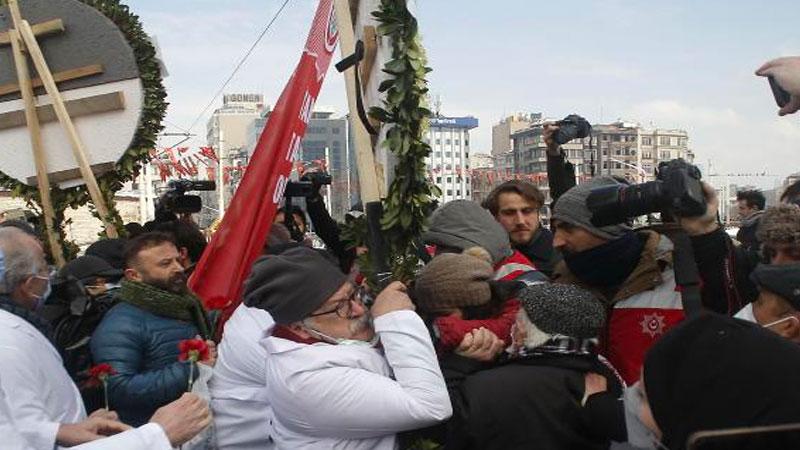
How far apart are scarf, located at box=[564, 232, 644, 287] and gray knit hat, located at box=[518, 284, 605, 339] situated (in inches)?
23.0

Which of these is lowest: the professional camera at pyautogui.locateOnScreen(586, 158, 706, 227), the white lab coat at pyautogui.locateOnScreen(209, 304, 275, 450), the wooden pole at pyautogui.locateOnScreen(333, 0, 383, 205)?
the white lab coat at pyautogui.locateOnScreen(209, 304, 275, 450)

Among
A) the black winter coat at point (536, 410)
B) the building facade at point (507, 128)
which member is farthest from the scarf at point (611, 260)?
the building facade at point (507, 128)

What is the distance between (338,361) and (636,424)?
1016mm

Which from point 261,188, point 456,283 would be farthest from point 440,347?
point 261,188

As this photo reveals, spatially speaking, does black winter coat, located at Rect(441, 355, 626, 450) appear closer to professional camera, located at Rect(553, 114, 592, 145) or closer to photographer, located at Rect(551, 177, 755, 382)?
photographer, located at Rect(551, 177, 755, 382)

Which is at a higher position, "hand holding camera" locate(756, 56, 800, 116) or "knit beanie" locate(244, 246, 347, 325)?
"hand holding camera" locate(756, 56, 800, 116)

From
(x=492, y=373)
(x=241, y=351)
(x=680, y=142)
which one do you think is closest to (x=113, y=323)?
(x=241, y=351)

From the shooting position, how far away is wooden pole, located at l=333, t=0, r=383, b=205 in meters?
3.23

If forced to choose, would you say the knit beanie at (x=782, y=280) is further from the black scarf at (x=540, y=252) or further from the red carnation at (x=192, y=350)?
the red carnation at (x=192, y=350)

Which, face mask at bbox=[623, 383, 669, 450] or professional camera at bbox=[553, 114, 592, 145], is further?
professional camera at bbox=[553, 114, 592, 145]

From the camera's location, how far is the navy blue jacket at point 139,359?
3.50 metres

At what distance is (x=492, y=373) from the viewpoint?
2.55 metres

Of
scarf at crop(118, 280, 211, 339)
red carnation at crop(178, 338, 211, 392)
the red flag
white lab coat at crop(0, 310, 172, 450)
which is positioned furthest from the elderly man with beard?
white lab coat at crop(0, 310, 172, 450)

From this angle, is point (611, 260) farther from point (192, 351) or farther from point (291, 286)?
point (192, 351)
